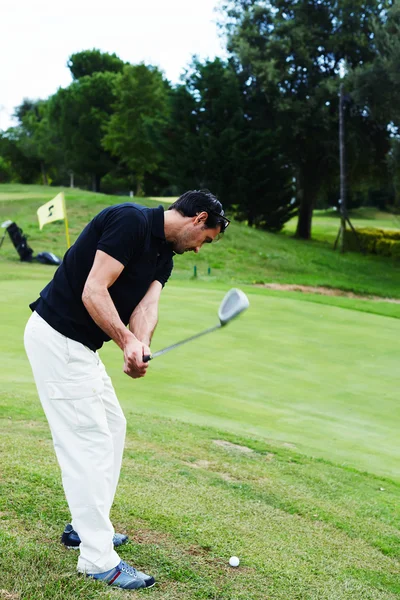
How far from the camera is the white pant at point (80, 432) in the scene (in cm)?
342

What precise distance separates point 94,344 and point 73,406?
0.34 metres

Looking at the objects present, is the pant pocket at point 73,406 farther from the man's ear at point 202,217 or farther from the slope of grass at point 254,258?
the slope of grass at point 254,258

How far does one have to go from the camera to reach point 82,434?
3.46 meters

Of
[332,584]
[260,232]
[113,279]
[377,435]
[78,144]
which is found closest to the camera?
[113,279]

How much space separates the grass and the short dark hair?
175 centimetres

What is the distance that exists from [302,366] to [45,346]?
6.32 metres

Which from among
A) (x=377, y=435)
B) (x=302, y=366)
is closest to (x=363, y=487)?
(x=377, y=435)

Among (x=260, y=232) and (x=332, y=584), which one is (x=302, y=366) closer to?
(x=332, y=584)

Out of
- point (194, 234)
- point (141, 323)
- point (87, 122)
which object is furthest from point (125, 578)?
point (87, 122)

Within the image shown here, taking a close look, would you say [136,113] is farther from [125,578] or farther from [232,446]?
[125,578]

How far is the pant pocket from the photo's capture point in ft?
11.4

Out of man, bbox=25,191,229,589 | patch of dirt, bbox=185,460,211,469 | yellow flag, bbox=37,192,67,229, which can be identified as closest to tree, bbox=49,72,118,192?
yellow flag, bbox=37,192,67,229

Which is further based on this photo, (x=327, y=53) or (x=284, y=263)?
(x=327, y=53)

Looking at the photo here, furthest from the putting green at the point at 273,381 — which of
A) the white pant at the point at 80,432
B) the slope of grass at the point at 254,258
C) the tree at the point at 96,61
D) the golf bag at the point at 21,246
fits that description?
the tree at the point at 96,61
